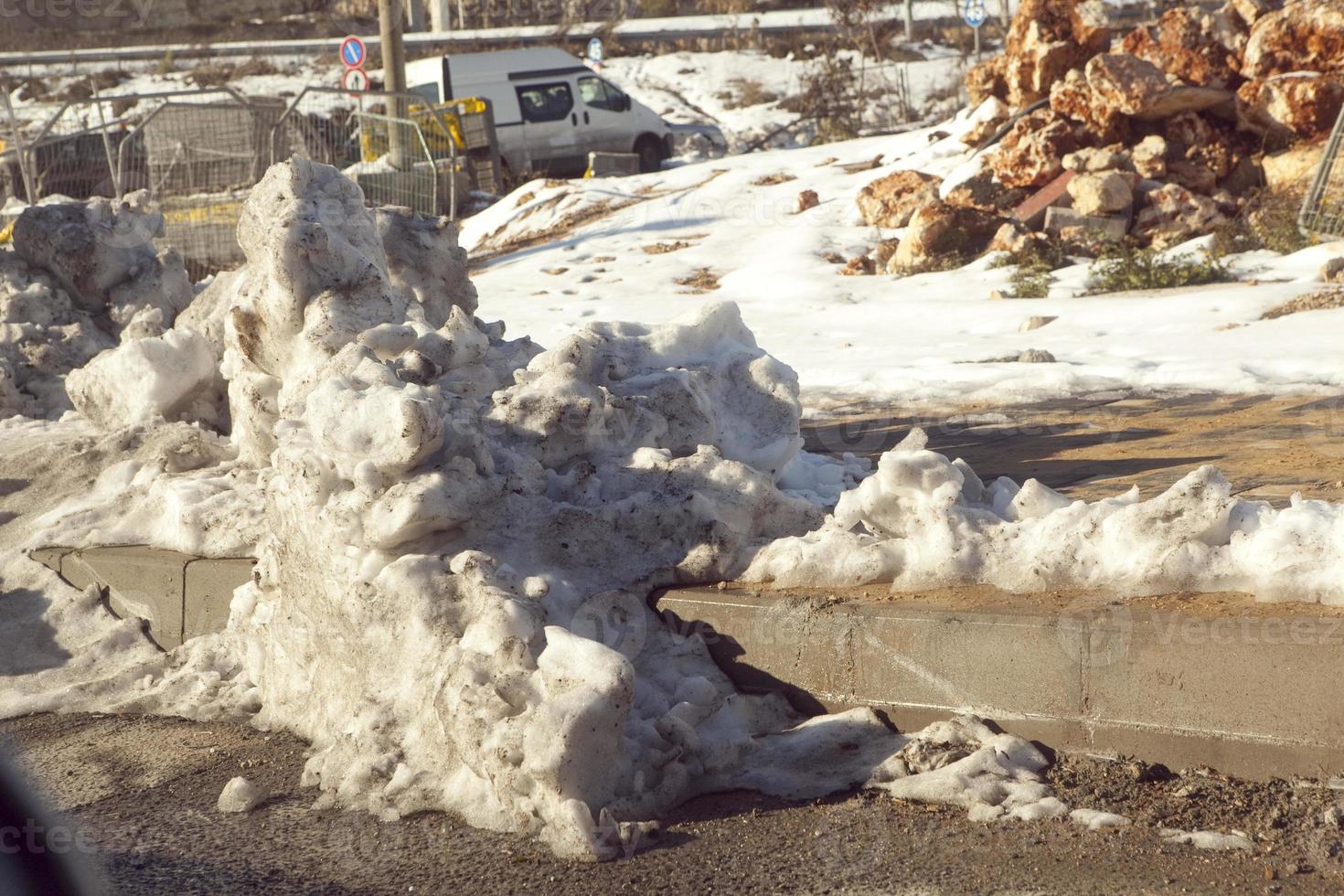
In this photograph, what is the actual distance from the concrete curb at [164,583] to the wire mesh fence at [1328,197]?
7.78 meters

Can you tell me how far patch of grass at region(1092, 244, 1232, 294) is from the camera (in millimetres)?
8938

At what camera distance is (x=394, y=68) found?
15867mm

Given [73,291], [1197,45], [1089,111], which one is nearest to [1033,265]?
[1089,111]

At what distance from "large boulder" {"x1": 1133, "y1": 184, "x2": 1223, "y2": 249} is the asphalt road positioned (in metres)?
7.84

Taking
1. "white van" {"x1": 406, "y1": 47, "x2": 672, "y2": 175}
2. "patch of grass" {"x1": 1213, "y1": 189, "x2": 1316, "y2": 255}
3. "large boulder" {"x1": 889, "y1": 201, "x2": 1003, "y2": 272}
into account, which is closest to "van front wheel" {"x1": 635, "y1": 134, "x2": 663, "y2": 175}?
"white van" {"x1": 406, "y1": 47, "x2": 672, "y2": 175}

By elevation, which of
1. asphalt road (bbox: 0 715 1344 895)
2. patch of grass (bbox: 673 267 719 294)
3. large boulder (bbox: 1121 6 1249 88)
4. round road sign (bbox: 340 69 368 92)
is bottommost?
patch of grass (bbox: 673 267 719 294)

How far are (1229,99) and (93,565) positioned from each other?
30.4ft

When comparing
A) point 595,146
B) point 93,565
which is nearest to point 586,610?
point 93,565

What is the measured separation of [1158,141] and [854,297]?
2.71 metres

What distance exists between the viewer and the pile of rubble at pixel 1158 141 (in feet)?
33.2

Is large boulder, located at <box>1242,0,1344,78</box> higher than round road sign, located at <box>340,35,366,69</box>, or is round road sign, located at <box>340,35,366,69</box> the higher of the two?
large boulder, located at <box>1242,0,1344,78</box>

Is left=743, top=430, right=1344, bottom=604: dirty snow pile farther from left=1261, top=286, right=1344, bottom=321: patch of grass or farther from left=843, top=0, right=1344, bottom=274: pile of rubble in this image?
left=843, top=0, right=1344, bottom=274: pile of rubble

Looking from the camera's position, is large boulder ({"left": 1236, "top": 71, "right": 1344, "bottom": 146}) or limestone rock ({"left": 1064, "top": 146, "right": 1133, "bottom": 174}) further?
limestone rock ({"left": 1064, "top": 146, "right": 1133, "bottom": 174})
